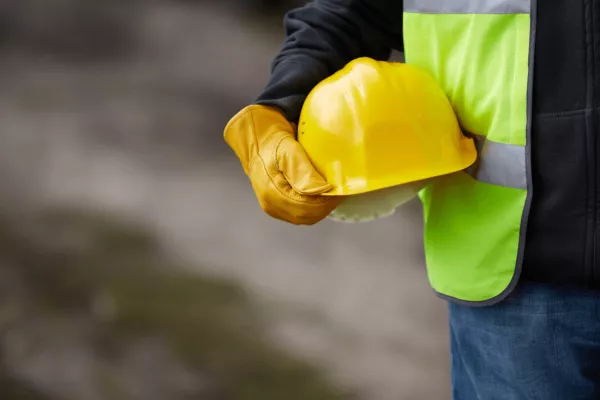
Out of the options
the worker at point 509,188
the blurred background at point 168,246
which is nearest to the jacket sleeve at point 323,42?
the worker at point 509,188

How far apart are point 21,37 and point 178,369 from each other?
42.5 inches

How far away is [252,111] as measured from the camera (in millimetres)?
766

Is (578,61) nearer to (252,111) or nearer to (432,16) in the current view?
(432,16)

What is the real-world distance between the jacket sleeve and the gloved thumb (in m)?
0.09

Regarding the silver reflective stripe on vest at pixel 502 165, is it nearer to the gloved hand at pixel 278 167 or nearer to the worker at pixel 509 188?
the worker at pixel 509 188

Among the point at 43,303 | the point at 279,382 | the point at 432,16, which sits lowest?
the point at 279,382

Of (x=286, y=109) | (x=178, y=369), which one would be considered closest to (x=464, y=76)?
(x=286, y=109)

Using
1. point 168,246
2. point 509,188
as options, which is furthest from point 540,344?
point 168,246

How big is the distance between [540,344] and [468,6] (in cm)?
33

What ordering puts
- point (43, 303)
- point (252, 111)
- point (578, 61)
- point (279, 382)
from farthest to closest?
point (43, 303)
point (279, 382)
point (252, 111)
point (578, 61)

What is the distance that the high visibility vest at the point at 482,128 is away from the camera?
2.06 feet

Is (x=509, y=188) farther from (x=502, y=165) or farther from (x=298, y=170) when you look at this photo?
(x=298, y=170)

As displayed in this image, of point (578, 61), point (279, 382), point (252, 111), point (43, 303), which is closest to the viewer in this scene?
point (578, 61)

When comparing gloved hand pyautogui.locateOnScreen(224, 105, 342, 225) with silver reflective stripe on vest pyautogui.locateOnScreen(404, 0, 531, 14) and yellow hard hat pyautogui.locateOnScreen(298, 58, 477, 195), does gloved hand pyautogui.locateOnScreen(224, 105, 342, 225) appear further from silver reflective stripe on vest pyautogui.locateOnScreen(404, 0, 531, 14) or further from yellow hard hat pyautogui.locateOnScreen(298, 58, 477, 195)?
silver reflective stripe on vest pyautogui.locateOnScreen(404, 0, 531, 14)
